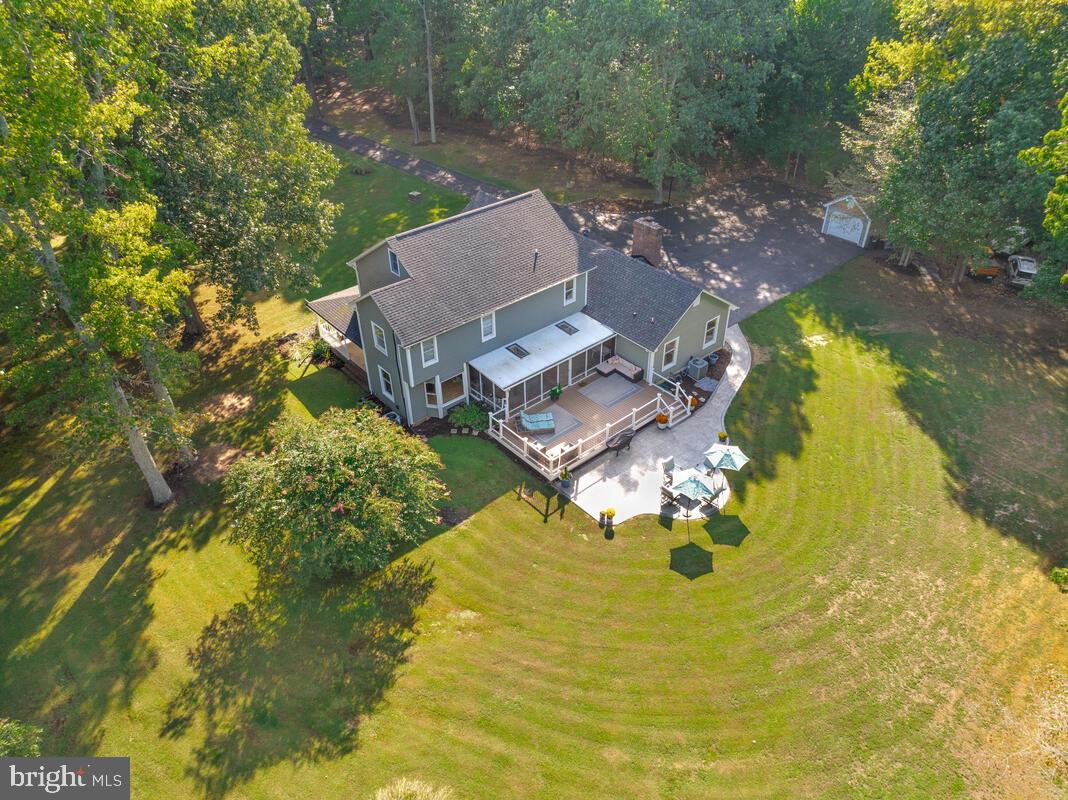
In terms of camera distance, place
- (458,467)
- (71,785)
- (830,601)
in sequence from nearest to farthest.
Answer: (71,785) < (830,601) < (458,467)

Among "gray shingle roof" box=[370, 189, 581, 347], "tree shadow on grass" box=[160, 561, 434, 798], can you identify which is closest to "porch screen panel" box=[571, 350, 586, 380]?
"gray shingle roof" box=[370, 189, 581, 347]

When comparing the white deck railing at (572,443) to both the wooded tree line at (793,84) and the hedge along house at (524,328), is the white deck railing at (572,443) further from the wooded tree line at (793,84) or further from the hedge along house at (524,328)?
the wooded tree line at (793,84)

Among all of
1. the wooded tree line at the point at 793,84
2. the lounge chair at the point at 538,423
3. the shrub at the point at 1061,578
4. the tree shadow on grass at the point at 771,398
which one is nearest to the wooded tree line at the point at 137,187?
the lounge chair at the point at 538,423

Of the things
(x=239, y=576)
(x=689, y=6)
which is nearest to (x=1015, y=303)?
(x=689, y=6)

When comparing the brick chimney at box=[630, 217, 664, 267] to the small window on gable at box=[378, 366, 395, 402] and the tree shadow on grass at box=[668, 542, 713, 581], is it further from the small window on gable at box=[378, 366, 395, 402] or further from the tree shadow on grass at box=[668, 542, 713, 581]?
the tree shadow on grass at box=[668, 542, 713, 581]

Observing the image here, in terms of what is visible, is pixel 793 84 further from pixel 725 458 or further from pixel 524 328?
pixel 725 458

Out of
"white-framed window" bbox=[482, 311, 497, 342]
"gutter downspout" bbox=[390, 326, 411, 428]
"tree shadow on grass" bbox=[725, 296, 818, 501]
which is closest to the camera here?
"gutter downspout" bbox=[390, 326, 411, 428]

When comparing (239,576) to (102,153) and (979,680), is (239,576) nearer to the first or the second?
(102,153)
